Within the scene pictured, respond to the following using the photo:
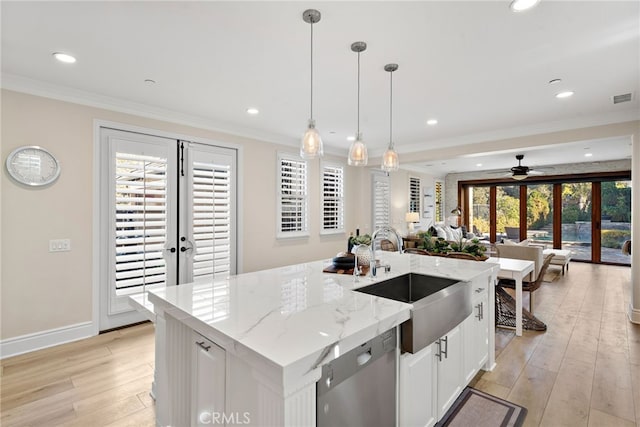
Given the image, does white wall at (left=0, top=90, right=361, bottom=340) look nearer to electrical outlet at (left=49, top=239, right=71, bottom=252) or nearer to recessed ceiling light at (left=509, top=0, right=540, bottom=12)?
electrical outlet at (left=49, top=239, right=71, bottom=252)

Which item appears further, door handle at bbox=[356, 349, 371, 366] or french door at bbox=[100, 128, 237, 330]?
french door at bbox=[100, 128, 237, 330]

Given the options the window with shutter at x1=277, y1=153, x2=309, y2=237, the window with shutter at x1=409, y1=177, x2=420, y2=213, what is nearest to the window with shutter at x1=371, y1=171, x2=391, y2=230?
the window with shutter at x1=409, y1=177, x2=420, y2=213

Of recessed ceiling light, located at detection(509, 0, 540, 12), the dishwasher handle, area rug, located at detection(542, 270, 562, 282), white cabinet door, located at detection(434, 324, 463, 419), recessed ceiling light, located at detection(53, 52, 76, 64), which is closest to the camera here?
the dishwasher handle

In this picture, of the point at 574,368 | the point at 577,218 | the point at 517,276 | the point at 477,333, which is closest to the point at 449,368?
the point at 477,333

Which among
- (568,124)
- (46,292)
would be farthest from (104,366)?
(568,124)

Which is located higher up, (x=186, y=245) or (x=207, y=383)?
(x=186, y=245)

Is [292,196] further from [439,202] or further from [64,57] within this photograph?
[439,202]

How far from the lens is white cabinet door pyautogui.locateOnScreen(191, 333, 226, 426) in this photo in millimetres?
1351

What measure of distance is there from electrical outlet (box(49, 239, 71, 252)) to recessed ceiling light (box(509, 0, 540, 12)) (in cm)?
422

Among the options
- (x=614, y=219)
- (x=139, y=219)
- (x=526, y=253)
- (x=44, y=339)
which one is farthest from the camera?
(x=614, y=219)

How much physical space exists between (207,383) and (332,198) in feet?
15.6

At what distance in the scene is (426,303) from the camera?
1.65m

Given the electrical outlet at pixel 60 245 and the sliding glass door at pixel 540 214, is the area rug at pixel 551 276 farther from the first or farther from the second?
the electrical outlet at pixel 60 245

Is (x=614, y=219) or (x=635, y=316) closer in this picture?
(x=635, y=316)
